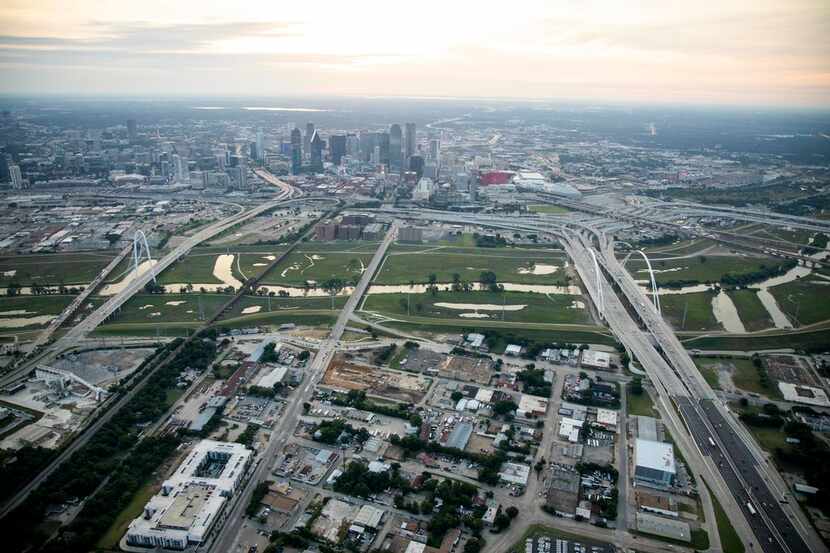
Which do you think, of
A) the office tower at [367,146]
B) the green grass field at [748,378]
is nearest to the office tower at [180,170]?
the office tower at [367,146]

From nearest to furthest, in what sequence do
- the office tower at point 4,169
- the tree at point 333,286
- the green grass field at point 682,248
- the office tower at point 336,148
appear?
the tree at point 333,286
the green grass field at point 682,248
the office tower at point 4,169
the office tower at point 336,148

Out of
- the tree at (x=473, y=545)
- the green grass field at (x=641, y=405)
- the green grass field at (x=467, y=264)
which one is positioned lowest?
the tree at (x=473, y=545)

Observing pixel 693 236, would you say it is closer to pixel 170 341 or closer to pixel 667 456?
pixel 667 456

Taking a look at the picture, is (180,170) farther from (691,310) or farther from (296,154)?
(691,310)

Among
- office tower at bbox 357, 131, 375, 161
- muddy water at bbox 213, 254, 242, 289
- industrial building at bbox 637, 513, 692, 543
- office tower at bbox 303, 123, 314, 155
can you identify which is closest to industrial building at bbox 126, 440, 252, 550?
industrial building at bbox 637, 513, 692, 543

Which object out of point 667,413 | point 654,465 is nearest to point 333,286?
point 667,413

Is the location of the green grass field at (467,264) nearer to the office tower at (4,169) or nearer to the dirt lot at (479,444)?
the dirt lot at (479,444)
